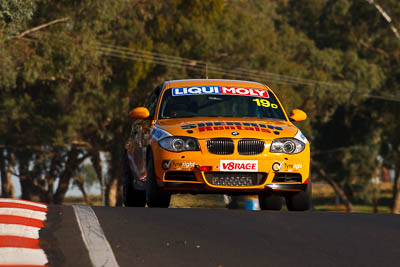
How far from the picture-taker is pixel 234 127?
1103 centimetres

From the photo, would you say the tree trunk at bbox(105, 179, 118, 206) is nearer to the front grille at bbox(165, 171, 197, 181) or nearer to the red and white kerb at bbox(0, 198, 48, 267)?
the front grille at bbox(165, 171, 197, 181)

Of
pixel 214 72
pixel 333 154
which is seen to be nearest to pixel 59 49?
pixel 214 72

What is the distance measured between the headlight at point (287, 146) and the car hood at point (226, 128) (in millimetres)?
65

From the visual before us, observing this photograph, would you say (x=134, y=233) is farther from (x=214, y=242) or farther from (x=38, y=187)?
(x=38, y=187)

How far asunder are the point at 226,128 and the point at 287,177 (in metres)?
0.96

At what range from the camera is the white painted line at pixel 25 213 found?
848cm

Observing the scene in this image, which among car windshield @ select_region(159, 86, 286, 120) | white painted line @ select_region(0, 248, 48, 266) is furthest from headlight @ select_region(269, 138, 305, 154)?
white painted line @ select_region(0, 248, 48, 266)

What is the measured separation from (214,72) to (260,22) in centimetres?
525

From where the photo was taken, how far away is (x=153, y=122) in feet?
38.8

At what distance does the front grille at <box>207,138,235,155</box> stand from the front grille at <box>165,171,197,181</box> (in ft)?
1.28

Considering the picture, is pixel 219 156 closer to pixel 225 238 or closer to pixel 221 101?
pixel 221 101

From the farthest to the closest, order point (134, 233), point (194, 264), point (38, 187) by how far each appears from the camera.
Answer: point (38, 187)
point (134, 233)
point (194, 264)

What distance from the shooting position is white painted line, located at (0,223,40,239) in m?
7.34

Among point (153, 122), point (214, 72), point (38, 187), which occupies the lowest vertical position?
point (38, 187)
